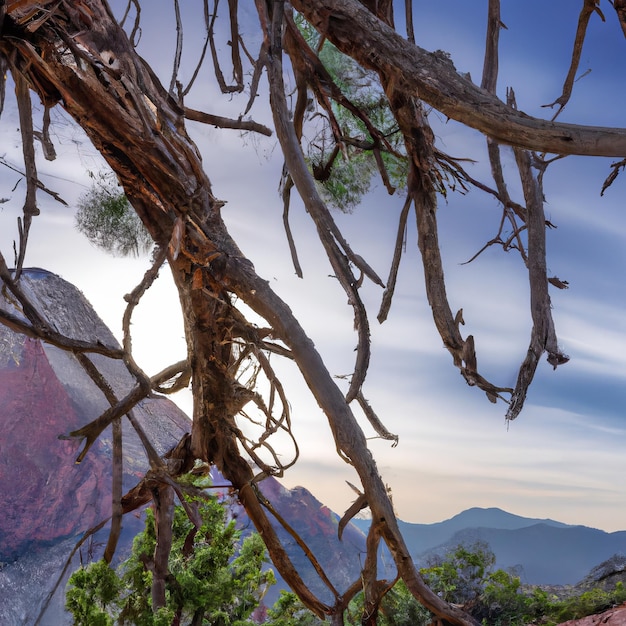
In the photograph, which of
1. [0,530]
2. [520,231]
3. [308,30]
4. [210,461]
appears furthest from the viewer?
[0,530]

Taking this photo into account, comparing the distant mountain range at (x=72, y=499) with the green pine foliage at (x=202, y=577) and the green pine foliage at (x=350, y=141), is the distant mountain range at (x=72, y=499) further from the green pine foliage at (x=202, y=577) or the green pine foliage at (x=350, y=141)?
the green pine foliage at (x=350, y=141)

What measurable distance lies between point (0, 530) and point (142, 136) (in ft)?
16.7

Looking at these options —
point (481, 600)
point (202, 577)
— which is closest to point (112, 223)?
point (202, 577)

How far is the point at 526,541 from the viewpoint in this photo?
4707 millimetres

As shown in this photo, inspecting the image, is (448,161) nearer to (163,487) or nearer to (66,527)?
(163,487)

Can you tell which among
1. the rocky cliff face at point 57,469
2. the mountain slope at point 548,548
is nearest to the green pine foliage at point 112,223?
the mountain slope at point 548,548

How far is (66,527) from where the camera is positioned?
18.9 ft

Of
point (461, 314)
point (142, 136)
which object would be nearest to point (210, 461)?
point (461, 314)

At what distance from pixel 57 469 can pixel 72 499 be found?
307mm

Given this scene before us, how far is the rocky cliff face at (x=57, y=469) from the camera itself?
5.44m

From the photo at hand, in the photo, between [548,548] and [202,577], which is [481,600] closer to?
[202,577]

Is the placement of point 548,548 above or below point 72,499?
below

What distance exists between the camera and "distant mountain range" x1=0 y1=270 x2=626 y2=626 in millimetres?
4695

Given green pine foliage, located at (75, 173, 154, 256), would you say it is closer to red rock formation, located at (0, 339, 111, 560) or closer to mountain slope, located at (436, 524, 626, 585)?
mountain slope, located at (436, 524, 626, 585)
